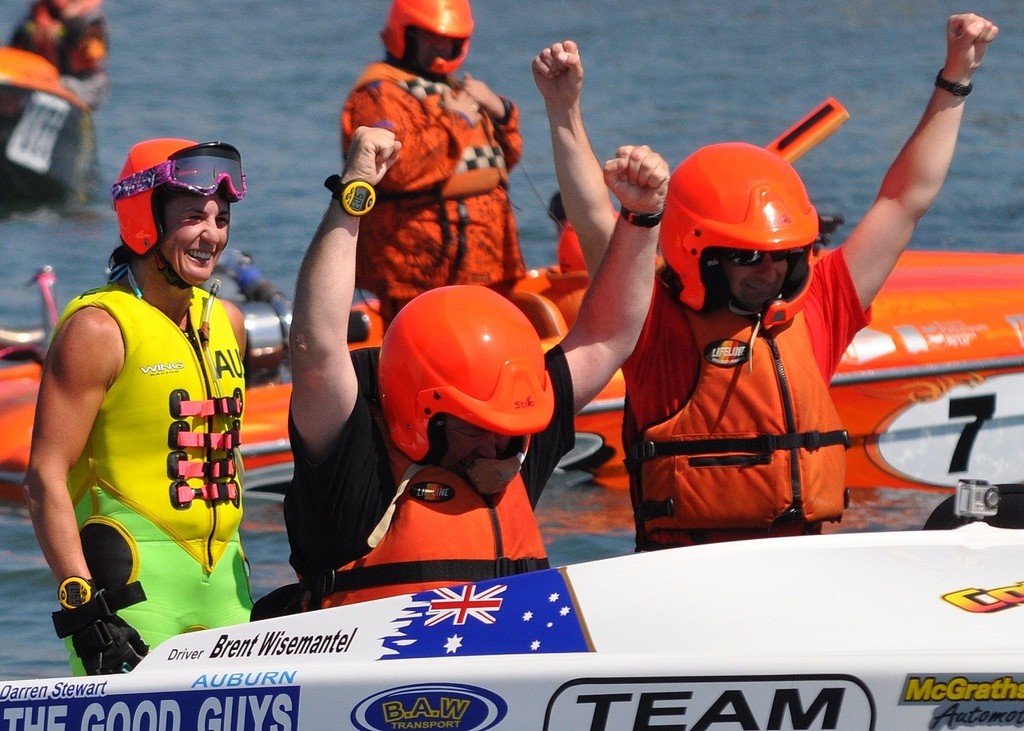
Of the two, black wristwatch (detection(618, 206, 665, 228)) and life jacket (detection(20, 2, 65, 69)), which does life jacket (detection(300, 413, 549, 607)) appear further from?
life jacket (detection(20, 2, 65, 69))

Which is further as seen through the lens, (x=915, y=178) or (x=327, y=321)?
(x=915, y=178)

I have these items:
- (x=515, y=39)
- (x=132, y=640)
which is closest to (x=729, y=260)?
(x=132, y=640)

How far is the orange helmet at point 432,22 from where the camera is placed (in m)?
6.43

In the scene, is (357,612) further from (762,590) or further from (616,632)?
(762,590)

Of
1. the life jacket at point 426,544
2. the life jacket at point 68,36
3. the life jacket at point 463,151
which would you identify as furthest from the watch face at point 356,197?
the life jacket at point 68,36

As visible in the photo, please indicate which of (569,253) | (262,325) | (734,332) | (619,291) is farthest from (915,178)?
(262,325)

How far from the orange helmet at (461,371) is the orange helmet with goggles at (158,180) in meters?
0.57

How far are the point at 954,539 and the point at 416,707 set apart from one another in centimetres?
106

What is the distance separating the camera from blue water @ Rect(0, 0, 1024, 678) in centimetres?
1127

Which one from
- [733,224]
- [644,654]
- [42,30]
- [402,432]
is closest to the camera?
[644,654]

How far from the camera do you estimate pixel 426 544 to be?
10.6 ft

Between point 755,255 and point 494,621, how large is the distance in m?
1.28

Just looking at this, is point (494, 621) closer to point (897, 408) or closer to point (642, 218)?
point (642, 218)

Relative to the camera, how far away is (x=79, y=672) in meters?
3.51
